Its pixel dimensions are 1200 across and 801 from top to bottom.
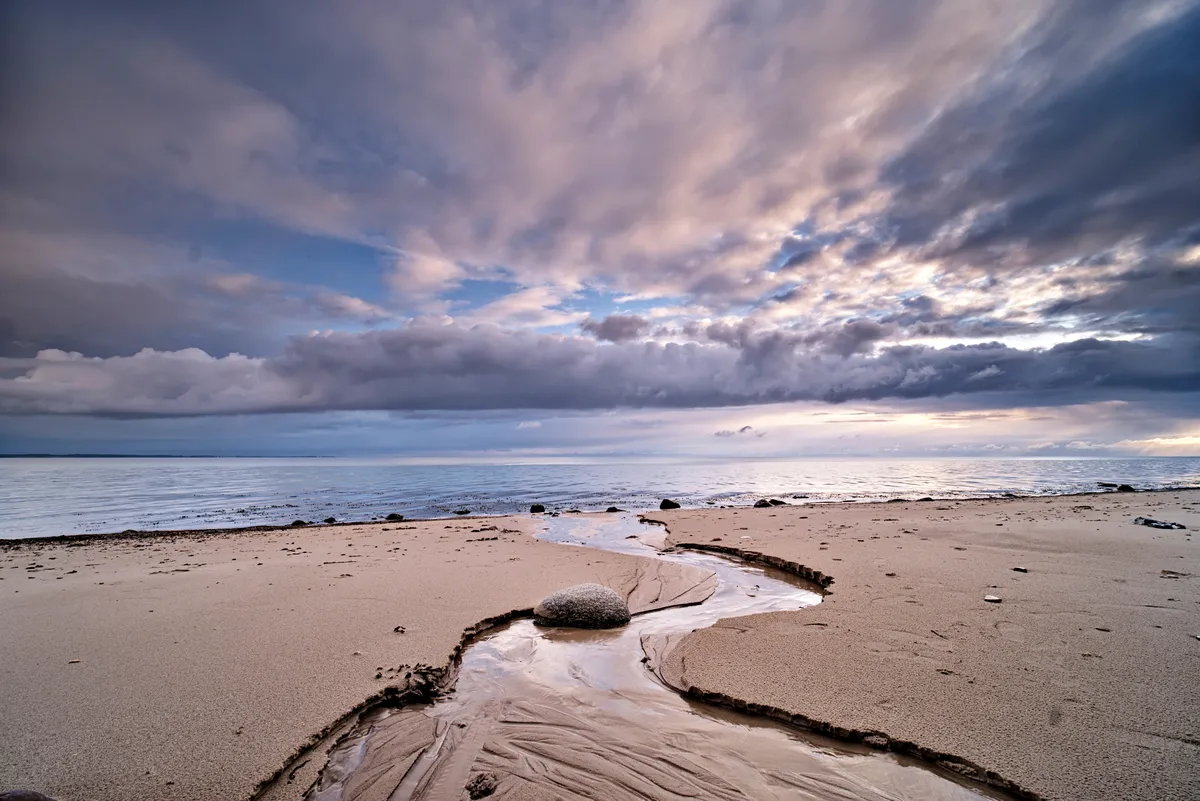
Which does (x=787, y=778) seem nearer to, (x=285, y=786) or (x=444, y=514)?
(x=285, y=786)

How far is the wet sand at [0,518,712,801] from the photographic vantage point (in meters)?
3.97

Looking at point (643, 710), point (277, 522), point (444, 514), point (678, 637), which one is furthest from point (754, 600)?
point (277, 522)

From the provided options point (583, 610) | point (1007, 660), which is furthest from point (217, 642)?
point (1007, 660)

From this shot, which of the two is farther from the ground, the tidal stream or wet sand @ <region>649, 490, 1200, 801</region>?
wet sand @ <region>649, 490, 1200, 801</region>

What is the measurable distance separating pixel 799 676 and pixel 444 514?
Answer: 23683 mm

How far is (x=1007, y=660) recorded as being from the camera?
5438mm

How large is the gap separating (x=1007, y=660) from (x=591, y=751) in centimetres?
458

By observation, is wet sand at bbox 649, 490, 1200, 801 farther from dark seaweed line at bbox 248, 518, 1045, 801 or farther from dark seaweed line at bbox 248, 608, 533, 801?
dark seaweed line at bbox 248, 608, 533, 801

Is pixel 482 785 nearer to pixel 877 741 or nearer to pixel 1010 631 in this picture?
pixel 877 741

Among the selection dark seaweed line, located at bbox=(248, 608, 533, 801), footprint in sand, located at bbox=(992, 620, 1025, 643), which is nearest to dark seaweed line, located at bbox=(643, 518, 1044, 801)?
dark seaweed line, located at bbox=(248, 608, 533, 801)

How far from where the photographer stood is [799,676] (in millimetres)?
5359

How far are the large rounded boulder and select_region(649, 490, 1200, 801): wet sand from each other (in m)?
1.37

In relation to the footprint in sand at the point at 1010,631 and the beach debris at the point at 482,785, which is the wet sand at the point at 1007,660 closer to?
the footprint in sand at the point at 1010,631

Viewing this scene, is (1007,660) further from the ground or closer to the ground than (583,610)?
further from the ground
